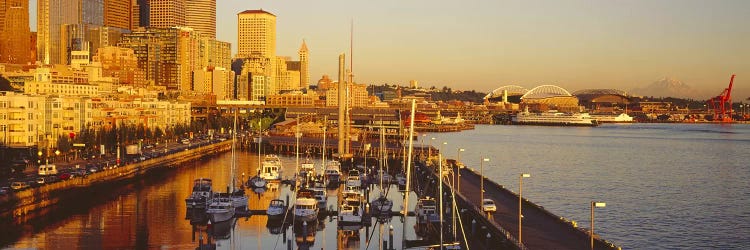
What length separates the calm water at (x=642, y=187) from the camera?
115 feet

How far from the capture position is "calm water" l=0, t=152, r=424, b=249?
101 feet

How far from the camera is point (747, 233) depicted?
35594 mm

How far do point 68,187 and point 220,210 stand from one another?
11253 millimetres

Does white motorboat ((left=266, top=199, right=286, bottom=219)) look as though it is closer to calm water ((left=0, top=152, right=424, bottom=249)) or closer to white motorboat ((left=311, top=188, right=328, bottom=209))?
calm water ((left=0, top=152, right=424, bottom=249))

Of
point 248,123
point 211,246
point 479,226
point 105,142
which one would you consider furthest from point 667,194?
point 248,123

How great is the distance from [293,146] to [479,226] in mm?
54212

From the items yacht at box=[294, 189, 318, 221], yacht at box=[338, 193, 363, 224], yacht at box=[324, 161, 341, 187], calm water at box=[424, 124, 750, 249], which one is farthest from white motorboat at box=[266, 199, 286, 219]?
yacht at box=[324, 161, 341, 187]

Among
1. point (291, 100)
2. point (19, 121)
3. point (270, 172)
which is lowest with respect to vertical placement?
point (270, 172)

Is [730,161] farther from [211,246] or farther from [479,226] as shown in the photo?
[211,246]

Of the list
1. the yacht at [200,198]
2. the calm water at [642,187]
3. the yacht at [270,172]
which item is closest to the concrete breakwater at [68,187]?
the yacht at [200,198]

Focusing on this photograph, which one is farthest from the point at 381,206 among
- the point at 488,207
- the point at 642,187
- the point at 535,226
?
the point at 642,187

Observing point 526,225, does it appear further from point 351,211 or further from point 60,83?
point 60,83

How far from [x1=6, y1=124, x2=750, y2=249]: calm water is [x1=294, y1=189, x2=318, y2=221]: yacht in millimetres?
745

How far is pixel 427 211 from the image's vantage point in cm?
3447
